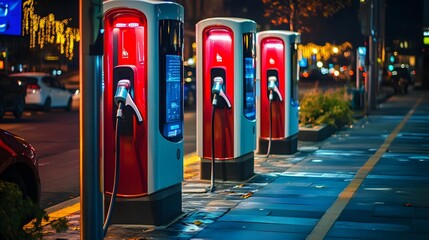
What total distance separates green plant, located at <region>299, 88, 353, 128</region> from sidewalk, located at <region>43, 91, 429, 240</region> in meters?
3.62

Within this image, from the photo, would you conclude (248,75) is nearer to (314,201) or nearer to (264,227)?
(314,201)

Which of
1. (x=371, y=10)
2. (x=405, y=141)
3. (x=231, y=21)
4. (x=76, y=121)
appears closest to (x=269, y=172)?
(x=231, y=21)

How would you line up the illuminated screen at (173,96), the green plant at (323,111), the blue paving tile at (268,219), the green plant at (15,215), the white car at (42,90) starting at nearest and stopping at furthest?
the green plant at (15,215) → the illuminated screen at (173,96) → the blue paving tile at (268,219) → the green plant at (323,111) → the white car at (42,90)

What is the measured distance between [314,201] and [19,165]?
12.7 feet

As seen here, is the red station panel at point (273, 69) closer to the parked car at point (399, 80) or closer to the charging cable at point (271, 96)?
the charging cable at point (271, 96)

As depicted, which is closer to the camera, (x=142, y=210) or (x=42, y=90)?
(x=142, y=210)

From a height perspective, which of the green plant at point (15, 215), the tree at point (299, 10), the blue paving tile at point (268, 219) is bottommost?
the blue paving tile at point (268, 219)

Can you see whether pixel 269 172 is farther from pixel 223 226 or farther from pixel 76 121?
pixel 76 121

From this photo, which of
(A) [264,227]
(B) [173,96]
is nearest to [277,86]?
(B) [173,96]

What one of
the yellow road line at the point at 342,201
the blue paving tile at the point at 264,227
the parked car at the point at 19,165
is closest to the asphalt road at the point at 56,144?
the parked car at the point at 19,165

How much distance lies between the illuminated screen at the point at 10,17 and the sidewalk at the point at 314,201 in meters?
2.32

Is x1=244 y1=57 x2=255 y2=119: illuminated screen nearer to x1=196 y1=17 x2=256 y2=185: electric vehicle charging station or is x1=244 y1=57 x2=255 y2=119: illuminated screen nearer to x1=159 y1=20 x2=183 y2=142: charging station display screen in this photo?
x1=196 y1=17 x2=256 y2=185: electric vehicle charging station

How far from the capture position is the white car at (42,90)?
30844 millimetres

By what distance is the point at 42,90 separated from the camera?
31.0 metres
